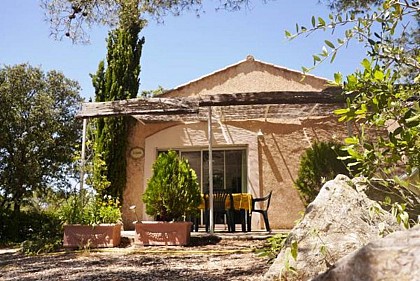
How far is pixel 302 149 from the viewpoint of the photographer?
10.4m

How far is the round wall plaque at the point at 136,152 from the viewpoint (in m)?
10.8

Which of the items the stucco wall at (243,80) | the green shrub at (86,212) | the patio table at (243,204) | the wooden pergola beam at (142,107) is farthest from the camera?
the stucco wall at (243,80)

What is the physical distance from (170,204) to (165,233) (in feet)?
1.64

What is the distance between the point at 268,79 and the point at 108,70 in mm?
4573

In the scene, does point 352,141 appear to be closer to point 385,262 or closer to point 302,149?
point 385,262

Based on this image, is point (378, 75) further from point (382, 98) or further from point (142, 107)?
point (142, 107)

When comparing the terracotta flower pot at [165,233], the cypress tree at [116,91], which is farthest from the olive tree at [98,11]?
the cypress tree at [116,91]

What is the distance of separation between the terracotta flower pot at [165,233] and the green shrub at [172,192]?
0.19m

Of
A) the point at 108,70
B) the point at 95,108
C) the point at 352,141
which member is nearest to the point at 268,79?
the point at 108,70

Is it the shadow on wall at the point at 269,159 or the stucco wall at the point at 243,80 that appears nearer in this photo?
the shadow on wall at the point at 269,159

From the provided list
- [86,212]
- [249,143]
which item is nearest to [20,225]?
[86,212]

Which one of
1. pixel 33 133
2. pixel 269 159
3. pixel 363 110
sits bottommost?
pixel 363 110

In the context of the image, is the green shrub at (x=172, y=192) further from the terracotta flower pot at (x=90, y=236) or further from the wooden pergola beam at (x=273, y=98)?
the wooden pergola beam at (x=273, y=98)

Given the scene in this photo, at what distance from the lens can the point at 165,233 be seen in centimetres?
666
